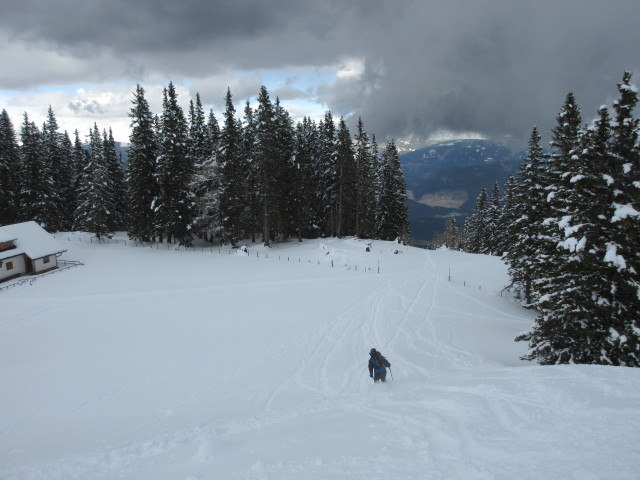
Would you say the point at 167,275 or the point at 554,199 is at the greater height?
the point at 554,199

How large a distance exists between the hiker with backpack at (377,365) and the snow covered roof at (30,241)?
36.2 m

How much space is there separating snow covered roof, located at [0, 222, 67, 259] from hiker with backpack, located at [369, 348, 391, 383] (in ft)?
119

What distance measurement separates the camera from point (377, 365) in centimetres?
1317

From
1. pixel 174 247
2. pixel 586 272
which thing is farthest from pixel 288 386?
pixel 174 247

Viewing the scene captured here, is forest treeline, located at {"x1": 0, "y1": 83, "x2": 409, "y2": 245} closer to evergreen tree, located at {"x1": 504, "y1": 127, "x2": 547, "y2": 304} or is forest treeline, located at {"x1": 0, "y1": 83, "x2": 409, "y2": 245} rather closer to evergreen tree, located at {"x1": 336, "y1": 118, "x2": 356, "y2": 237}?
evergreen tree, located at {"x1": 336, "y1": 118, "x2": 356, "y2": 237}

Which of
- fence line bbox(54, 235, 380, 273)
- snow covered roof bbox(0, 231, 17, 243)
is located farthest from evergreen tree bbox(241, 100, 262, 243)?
snow covered roof bbox(0, 231, 17, 243)

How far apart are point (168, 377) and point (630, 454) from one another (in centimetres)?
1550

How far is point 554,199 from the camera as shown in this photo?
20078 mm

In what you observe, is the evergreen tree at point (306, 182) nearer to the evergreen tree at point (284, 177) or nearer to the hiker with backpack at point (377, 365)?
the evergreen tree at point (284, 177)

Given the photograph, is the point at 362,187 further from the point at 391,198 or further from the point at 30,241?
the point at 30,241

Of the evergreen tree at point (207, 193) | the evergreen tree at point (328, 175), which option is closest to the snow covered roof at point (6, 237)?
the evergreen tree at point (207, 193)

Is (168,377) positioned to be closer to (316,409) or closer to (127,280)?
(316,409)

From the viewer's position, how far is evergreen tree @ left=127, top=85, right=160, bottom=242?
4419 cm

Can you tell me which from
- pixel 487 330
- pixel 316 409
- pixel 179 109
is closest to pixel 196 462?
pixel 316 409
